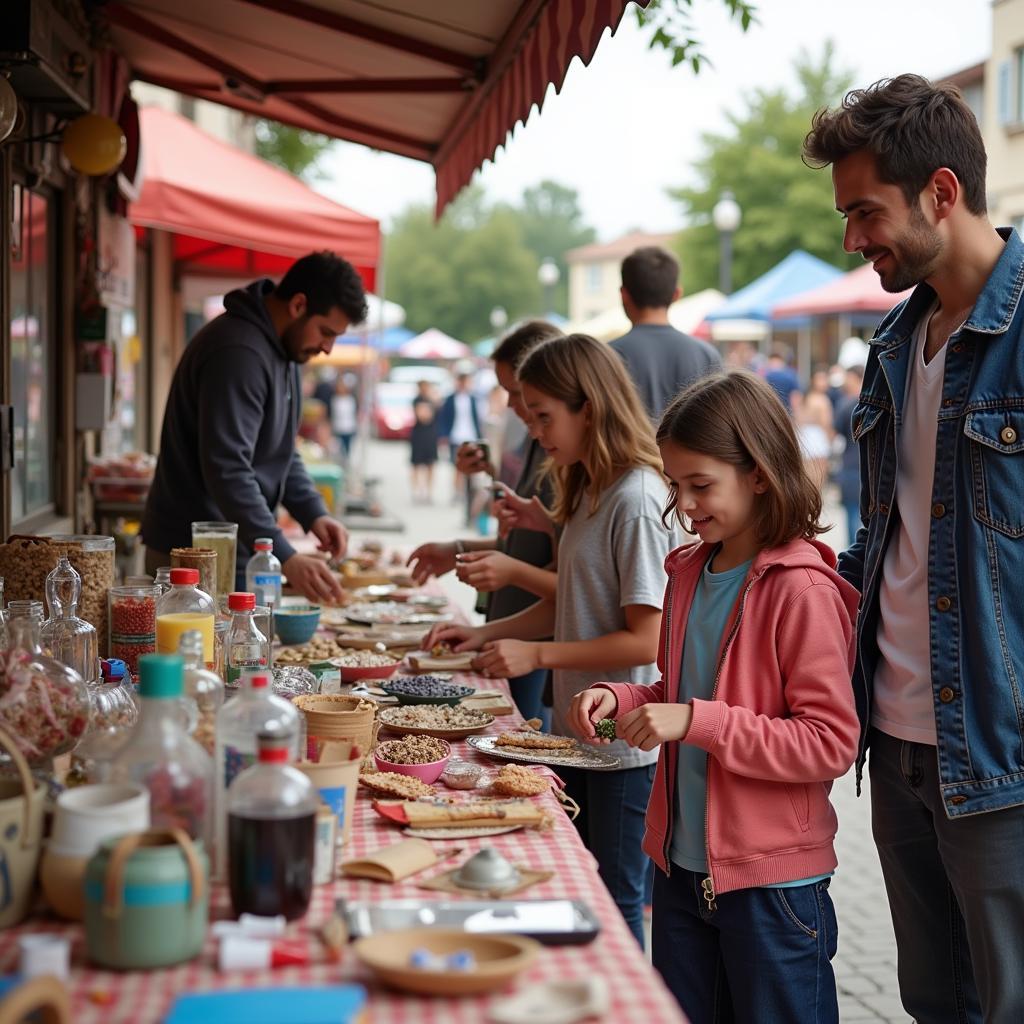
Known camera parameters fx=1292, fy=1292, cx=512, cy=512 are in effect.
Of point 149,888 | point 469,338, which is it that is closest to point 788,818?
point 149,888

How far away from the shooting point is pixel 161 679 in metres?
1.80

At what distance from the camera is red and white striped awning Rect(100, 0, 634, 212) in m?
4.22

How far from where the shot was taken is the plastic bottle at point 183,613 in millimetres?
2816

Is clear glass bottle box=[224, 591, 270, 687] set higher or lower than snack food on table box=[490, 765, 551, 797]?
higher

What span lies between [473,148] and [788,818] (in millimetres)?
4086

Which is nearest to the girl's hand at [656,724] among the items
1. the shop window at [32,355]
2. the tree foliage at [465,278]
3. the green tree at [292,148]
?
the shop window at [32,355]

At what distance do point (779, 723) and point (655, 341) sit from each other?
3.59m

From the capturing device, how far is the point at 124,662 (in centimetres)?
315

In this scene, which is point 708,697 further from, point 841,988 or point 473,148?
point 473,148

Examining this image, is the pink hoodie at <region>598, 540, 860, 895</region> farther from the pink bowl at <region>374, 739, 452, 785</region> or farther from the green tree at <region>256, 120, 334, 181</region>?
the green tree at <region>256, 120, 334, 181</region>

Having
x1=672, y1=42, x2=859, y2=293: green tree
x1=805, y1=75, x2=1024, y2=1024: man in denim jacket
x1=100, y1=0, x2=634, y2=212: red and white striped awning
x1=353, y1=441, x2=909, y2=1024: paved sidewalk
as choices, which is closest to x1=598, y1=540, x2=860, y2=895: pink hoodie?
x1=805, y1=75, x2=1024, y2=1024: man in denim jacket

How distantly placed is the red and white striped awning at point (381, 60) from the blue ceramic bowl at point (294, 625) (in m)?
1.78

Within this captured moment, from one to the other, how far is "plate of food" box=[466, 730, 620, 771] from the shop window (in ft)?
9.94

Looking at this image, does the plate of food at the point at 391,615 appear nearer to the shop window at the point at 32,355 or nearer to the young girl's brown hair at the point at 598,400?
the young girl's brown hair at the point at 598,400
